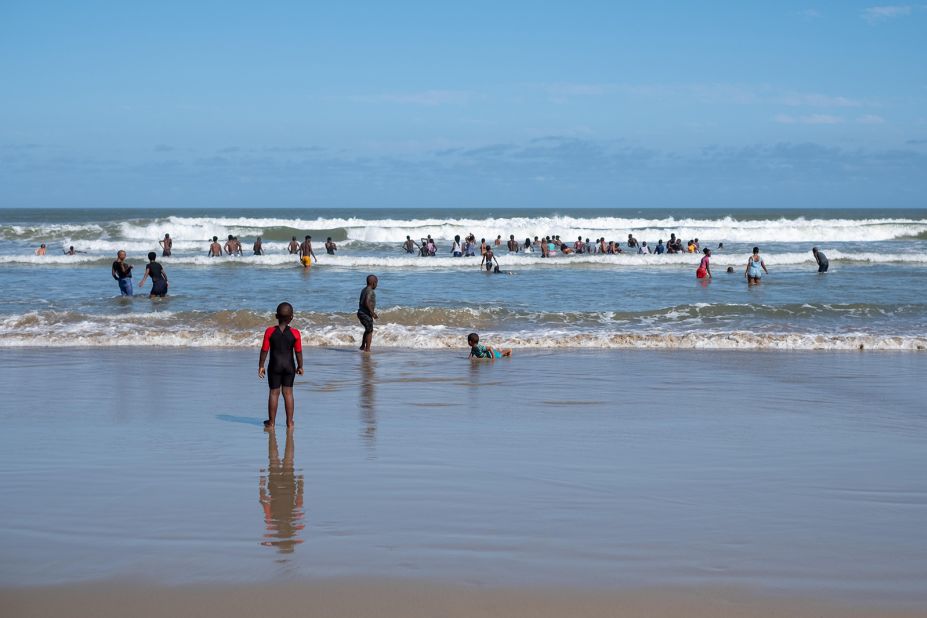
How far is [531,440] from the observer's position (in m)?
8.37

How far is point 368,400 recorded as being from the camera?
10.6 metres

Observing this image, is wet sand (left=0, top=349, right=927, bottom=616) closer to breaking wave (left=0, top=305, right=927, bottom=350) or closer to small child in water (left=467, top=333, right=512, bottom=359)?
small child in water (left=467, top=333, right=512, bottom=359)

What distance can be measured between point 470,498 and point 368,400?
173 inches

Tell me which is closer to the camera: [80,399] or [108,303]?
[80,399]

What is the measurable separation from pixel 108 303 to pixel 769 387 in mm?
14900

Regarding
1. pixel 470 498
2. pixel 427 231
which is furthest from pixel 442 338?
pixel 427 231

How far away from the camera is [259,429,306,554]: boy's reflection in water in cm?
549

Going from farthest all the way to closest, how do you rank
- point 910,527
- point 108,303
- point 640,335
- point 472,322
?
point 108,303, point 472,322, point 640,335, point 910,527

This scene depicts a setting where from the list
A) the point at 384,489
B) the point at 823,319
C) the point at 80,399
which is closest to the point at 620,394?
the point at 384,489

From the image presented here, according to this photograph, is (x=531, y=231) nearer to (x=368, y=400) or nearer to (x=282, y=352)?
(x=368, y=400)

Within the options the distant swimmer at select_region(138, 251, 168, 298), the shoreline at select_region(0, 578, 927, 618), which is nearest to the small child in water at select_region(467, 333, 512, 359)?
the shoreline at select_region(0, 578, 927, 618)

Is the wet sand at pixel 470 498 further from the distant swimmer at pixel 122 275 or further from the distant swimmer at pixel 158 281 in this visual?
the distant swimmer at pixel 122 275

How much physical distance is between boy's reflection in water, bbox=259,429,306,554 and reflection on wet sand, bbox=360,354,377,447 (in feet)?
2.70

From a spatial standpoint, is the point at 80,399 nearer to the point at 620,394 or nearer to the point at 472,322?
the point at 620,394
